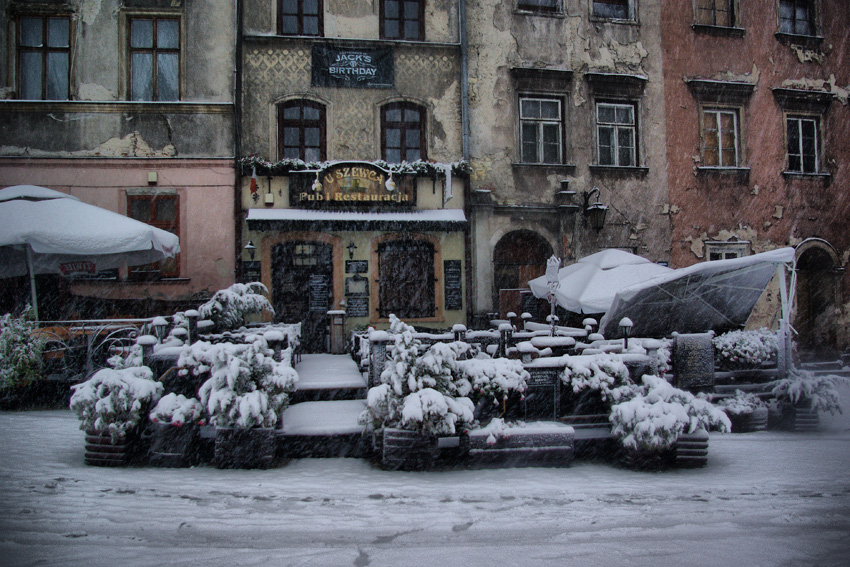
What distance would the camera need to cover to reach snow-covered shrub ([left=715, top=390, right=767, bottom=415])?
766 centimetres

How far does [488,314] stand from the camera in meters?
12.5

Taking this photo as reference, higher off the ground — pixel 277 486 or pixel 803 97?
pixel 803 97

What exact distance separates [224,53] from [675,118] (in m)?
10.8

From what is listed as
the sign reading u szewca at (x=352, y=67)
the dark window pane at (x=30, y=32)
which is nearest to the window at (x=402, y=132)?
the sign reading u szewca at (x=352, y=67)

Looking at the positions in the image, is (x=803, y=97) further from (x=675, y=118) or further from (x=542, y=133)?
(x=542, y=133)

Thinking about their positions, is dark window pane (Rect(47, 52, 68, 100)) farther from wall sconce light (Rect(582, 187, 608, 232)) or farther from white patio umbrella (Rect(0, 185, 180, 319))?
wall sconce light (Rect(582, 187, 608, 232))

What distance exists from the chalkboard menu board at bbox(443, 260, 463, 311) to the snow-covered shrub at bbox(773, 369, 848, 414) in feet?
20.7

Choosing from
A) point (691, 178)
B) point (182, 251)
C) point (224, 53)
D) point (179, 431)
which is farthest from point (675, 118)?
point (179, 431)

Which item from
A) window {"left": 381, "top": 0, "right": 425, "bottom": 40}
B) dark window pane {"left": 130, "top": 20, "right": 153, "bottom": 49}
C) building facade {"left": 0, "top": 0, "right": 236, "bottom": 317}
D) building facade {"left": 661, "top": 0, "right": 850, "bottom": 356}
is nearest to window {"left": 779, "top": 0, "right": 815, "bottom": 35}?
building facade {"left": 661, "top": 0, "right": 850, "bottom": 356}

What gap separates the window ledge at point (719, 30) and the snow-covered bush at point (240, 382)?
44.6 ft

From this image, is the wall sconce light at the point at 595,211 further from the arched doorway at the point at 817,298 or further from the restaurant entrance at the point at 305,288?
the restaurant entrance at the point at 305,288

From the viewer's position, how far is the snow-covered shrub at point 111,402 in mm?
5395

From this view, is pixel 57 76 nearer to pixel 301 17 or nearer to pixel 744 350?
pixel 301 17

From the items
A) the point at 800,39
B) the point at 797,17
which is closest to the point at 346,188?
the point at 800,39
